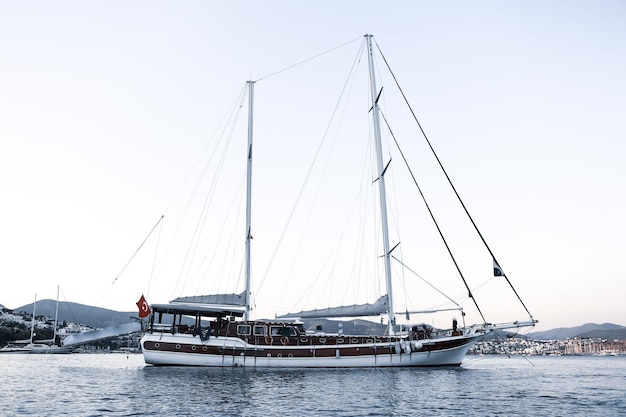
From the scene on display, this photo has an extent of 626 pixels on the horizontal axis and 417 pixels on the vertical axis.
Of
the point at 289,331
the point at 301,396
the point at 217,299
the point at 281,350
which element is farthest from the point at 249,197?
the point at 301,396

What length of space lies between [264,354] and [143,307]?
1118 centimetres

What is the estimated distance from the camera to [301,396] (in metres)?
27.9

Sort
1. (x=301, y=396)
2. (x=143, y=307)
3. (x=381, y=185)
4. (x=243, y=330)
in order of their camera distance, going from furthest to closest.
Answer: (x=381, y=185), (x=243, y=330), (x=143, y=307), (x=301, y=396)

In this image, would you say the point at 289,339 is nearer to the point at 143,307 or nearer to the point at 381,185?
the point at 143,307

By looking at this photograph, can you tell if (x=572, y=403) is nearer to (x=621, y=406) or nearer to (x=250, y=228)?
(x=621, y=406)

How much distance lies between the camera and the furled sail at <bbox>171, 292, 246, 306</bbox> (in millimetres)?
42484

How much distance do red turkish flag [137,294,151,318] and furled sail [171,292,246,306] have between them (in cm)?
230

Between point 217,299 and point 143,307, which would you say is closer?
point 143,307

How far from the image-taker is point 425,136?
146 ft

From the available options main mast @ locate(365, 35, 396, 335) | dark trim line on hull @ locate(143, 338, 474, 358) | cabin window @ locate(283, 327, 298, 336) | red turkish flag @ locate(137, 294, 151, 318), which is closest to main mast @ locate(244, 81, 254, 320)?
dark trim line on hull @ locate(143, 338, 474, 358)

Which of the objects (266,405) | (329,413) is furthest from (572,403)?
(266,405)

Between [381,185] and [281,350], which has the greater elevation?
[381,185]

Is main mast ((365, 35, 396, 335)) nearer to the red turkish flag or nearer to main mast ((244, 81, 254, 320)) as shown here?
main mast ((244, 81, 254, 320))

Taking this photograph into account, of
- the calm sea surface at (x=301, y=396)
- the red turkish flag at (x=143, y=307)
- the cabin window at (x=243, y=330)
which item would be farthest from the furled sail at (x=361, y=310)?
the red turkish flag at (x=143, y=307)
